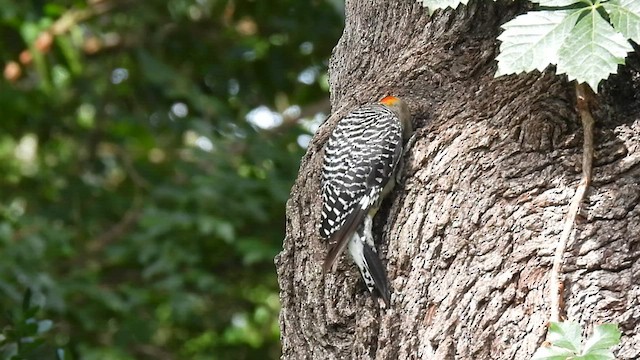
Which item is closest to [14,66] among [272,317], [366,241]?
[272,317]

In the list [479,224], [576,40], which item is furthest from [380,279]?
[576,40]

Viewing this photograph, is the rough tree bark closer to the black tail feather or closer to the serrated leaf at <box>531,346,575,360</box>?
the black tail feather

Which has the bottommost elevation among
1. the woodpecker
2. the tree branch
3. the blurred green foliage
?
the tree branch

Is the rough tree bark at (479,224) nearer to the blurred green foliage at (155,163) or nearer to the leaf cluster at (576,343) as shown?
the leaf cluster at (576,343)

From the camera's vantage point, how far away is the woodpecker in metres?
2.44

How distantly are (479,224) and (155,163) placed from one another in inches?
163

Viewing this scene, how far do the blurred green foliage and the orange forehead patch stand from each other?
215 cm

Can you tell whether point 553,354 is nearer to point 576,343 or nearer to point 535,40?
point 576,343

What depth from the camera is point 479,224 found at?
2197 millimetres

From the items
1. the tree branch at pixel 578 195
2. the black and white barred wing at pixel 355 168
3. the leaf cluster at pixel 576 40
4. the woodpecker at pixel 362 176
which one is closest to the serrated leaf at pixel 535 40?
the leaf cluster at pixel 576 40

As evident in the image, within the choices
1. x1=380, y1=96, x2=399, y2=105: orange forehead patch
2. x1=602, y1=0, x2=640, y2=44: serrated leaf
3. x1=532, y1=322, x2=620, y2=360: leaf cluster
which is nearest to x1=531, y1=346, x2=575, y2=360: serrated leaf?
x1=532, y1=322, x2=620, y2=360: leaf cluster

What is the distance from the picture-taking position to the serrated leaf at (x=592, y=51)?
1850mm

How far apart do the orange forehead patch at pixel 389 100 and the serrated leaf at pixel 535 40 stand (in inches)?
28.3

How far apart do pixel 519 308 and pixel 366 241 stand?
0.52m
